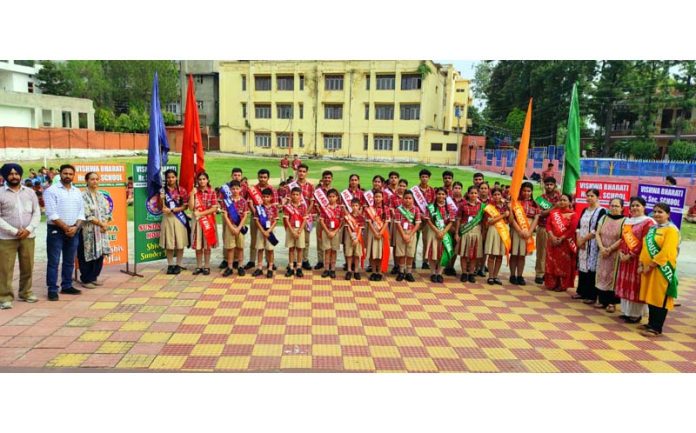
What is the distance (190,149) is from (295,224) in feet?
6.97

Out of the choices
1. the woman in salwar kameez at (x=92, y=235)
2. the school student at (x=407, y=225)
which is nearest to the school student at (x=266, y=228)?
the school student at (x=407, y=225)

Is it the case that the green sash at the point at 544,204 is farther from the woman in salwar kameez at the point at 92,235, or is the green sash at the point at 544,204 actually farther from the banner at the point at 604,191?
the woman in salwar kameez at the point at 92,235

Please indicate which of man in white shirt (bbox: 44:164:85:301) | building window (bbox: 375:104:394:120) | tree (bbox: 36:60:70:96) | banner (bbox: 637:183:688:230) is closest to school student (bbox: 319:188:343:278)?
man in white shirt (bbox: 44:164:85:301)

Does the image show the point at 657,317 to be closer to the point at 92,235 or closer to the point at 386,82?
the point at 92,235

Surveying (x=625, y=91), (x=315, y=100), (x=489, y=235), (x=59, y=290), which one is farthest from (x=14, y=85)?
(x=625, y=91)

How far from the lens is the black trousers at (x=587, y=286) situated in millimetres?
6454

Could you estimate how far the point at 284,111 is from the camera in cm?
3409

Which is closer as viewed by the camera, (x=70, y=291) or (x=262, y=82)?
(x=70, y=291)

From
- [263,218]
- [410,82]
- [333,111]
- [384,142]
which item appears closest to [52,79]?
[333,111]

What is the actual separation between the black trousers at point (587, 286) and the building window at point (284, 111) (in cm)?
2964

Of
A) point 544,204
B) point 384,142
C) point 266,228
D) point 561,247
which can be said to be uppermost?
point 384,142

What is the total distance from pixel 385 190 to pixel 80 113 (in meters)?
36.4

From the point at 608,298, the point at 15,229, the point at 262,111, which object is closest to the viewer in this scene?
the point at 15,229

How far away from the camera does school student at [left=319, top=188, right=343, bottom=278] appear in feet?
23.4
